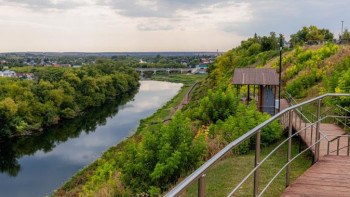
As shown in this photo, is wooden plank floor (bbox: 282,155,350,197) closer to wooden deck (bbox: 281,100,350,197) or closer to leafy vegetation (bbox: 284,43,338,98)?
wooden deck (bbox: 281,100,350,197)

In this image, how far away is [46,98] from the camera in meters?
44.4

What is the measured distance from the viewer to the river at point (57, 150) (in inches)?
894

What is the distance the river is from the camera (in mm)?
22719

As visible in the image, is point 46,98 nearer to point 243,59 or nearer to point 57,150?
point 57,150

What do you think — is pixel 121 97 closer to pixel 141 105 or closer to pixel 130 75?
pixel 141 105

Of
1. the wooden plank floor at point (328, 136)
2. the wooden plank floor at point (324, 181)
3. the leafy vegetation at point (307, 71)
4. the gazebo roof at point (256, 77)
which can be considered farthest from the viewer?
the leafy vegetation at point (307, 71)

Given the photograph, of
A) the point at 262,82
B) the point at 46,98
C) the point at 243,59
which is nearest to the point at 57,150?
the point at 46,98

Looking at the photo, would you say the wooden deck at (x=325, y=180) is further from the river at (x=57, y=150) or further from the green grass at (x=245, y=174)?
the river at (x=57, y=150)

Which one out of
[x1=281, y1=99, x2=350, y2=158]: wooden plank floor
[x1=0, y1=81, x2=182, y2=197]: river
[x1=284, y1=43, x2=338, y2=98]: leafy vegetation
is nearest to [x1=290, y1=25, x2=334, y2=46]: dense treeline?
[x1=284, y1=43, x2=338, y2=98]: leafy vegetation

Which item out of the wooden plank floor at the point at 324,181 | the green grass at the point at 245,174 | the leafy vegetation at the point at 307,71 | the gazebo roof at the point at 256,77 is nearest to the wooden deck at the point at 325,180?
the wooden plank floor at the point at 324,181

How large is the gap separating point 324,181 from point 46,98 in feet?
148

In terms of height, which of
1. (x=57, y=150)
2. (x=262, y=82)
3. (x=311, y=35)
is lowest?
(x=57, y=150)

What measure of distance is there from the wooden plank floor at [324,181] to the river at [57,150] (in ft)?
64.4

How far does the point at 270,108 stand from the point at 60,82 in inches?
1723
